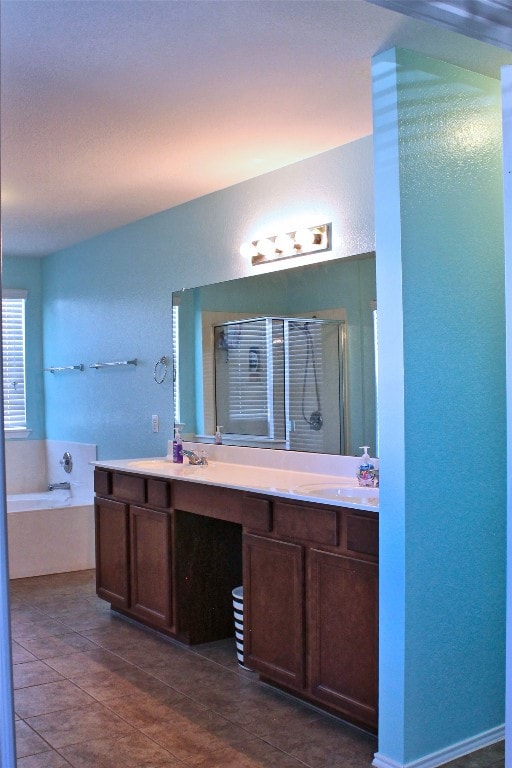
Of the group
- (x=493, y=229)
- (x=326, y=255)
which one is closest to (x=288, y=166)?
(x=326, y=255)

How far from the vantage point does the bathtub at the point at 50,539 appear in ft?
17.4

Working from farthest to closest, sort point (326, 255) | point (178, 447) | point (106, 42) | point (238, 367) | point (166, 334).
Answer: point (166, 334) < point (178, 447) < point (238, 367) < point (326, 255) < point (106, 42)

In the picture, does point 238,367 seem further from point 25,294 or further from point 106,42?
point 25,294

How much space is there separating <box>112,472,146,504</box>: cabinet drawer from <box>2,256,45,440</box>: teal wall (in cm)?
229

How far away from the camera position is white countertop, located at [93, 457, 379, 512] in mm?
2975

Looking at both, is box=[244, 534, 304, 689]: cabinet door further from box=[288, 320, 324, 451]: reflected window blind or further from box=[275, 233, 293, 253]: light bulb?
box=[275, 233, 293, 253]: light bulb

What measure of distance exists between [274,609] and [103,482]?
159cm

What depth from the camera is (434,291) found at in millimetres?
2740

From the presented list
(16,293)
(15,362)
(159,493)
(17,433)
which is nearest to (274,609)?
(159,493)

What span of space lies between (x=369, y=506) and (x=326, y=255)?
1343 mm

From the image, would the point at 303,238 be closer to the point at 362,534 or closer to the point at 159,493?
the point at 159,493

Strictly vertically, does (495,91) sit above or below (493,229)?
above

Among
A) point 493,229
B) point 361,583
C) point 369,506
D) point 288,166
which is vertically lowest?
point 361,583

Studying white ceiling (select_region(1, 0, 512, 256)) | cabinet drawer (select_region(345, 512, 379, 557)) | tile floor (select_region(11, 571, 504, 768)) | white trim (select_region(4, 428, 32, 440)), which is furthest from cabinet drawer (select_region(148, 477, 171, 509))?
white trim (select_region(4, 428, 32, 440))
